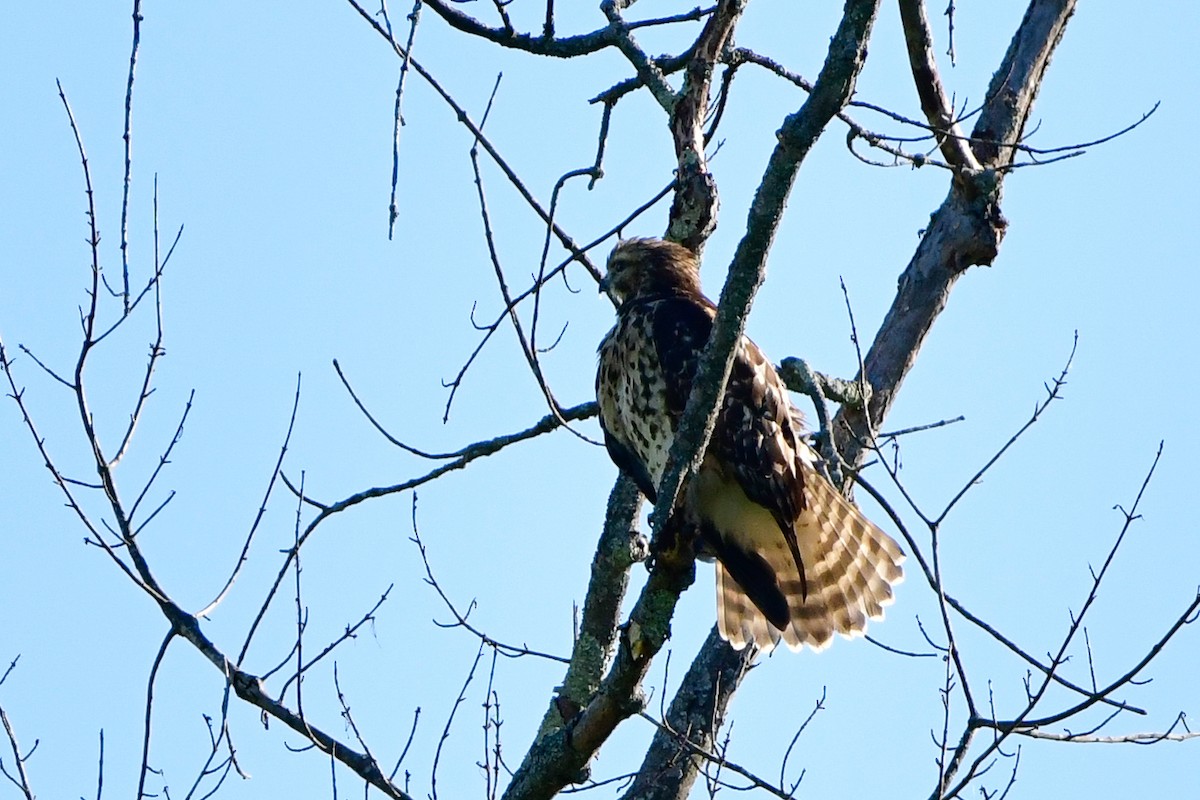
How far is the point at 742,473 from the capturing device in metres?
4.74

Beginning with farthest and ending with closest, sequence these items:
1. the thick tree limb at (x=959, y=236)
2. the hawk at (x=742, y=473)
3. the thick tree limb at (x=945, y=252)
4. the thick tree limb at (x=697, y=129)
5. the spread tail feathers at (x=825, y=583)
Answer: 1. the spread tail feathers at (x=825, y=583)
2. the thick tree limb at (x=959, y=236)
3. the thick tree limb at (x=945, y=252)
4. the hawk at (x=742, y=473)
5. the thick tree limb at (x=697, y=129)

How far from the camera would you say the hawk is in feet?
15.6

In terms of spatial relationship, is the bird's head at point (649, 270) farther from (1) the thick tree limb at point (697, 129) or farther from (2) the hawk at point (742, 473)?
(1) the thick tree limb at point (697, 129)

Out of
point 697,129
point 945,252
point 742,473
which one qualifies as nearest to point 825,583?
point 742,473

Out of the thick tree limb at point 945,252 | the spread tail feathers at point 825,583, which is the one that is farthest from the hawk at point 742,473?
the thick tree limb at point 945,252

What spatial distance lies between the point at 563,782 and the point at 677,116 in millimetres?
1892

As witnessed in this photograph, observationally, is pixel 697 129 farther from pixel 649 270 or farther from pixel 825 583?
pixel 825 583

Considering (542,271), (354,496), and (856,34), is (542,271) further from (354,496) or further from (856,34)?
(856,34)

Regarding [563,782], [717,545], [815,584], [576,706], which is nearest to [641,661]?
[563,782]

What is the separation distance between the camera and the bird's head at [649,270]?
5.12m

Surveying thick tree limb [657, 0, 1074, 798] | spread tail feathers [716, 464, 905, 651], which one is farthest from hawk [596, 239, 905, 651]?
thick tree limb [657, 0, 1074, 798]

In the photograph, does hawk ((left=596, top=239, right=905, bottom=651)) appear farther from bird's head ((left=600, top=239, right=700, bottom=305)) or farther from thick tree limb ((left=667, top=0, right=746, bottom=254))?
thick tree limb ((left=667, top=0, right=746, bottom=254))

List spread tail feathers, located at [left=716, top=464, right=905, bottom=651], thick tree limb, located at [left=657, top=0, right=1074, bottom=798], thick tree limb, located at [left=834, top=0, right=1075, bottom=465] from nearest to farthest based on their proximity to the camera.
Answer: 1. thick tree limb, located at [left=657, top=0, right=1074, bottom=798]
2. thick tree limb, located at [left=834, top=0, right=1075, bottom=465]
3. spread tail feathers, located at [left=716, top=464, right=905, bottom=651]

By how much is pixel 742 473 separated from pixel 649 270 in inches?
33.1
